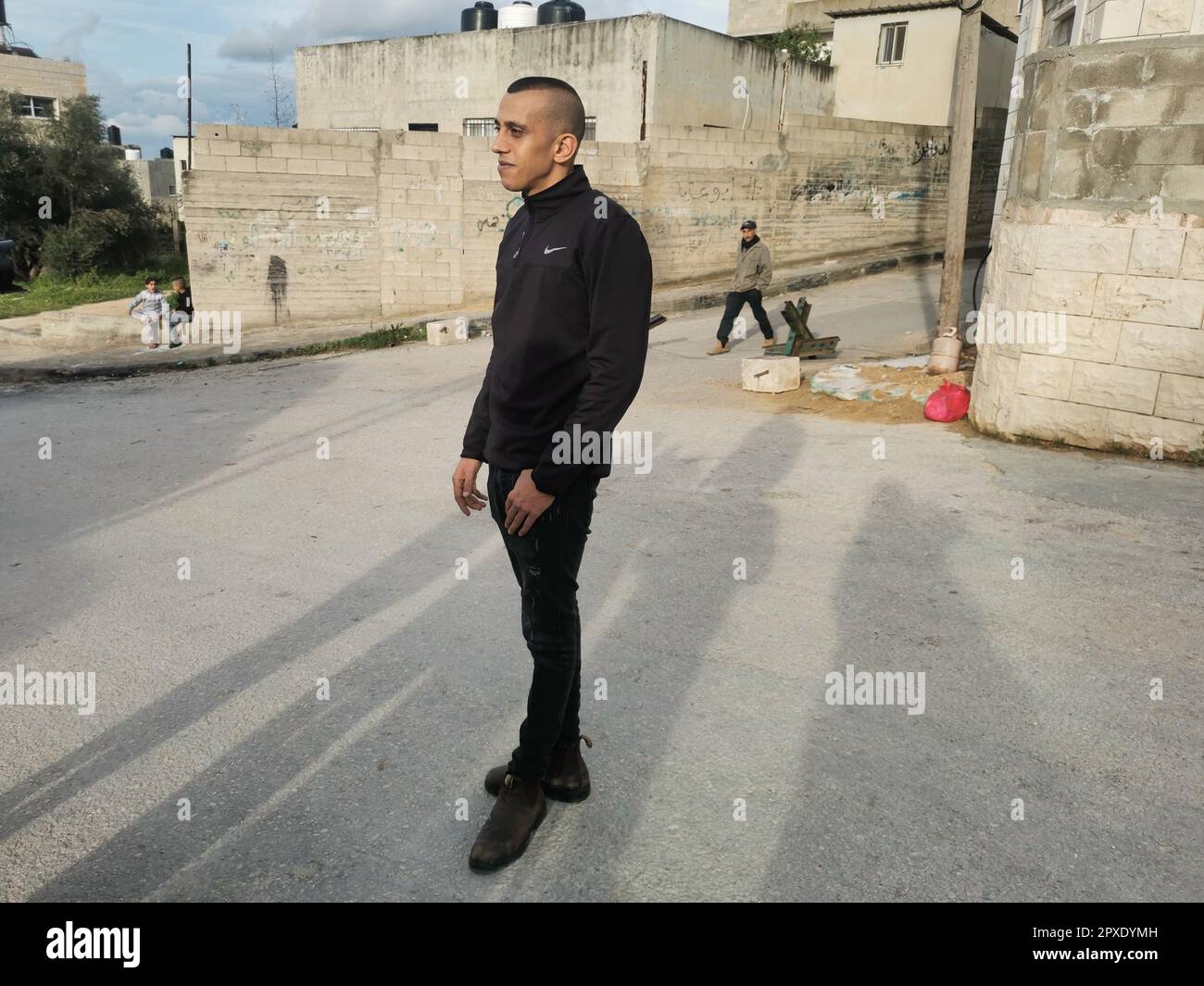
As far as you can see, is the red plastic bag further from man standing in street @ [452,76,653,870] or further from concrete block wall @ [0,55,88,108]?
concrete block wall @ [0,55,88,108]

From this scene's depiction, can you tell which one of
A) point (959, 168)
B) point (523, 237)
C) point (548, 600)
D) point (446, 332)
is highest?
point (959, 168)

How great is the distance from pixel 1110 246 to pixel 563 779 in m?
5.79

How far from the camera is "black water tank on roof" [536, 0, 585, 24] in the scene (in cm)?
2655

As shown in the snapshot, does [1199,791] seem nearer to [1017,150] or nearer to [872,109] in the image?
[1017,150]

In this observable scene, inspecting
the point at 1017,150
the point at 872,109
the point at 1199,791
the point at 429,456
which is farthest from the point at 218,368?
the point at 872,109

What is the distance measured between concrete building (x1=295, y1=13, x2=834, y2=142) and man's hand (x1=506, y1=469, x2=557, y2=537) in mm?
18152

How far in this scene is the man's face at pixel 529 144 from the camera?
92.4 inches

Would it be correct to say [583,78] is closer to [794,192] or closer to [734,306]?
[794,192]

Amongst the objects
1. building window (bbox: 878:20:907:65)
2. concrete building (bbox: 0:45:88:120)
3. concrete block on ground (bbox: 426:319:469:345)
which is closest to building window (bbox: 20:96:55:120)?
concrete building (bbox: 0:45:88:120)

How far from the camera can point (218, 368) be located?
11664 millimetres

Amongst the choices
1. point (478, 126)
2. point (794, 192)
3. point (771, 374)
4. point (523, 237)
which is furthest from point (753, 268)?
point (478, 126)

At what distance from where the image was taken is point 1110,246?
6219 mm

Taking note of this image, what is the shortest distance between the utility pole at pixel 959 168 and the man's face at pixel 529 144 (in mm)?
8624
